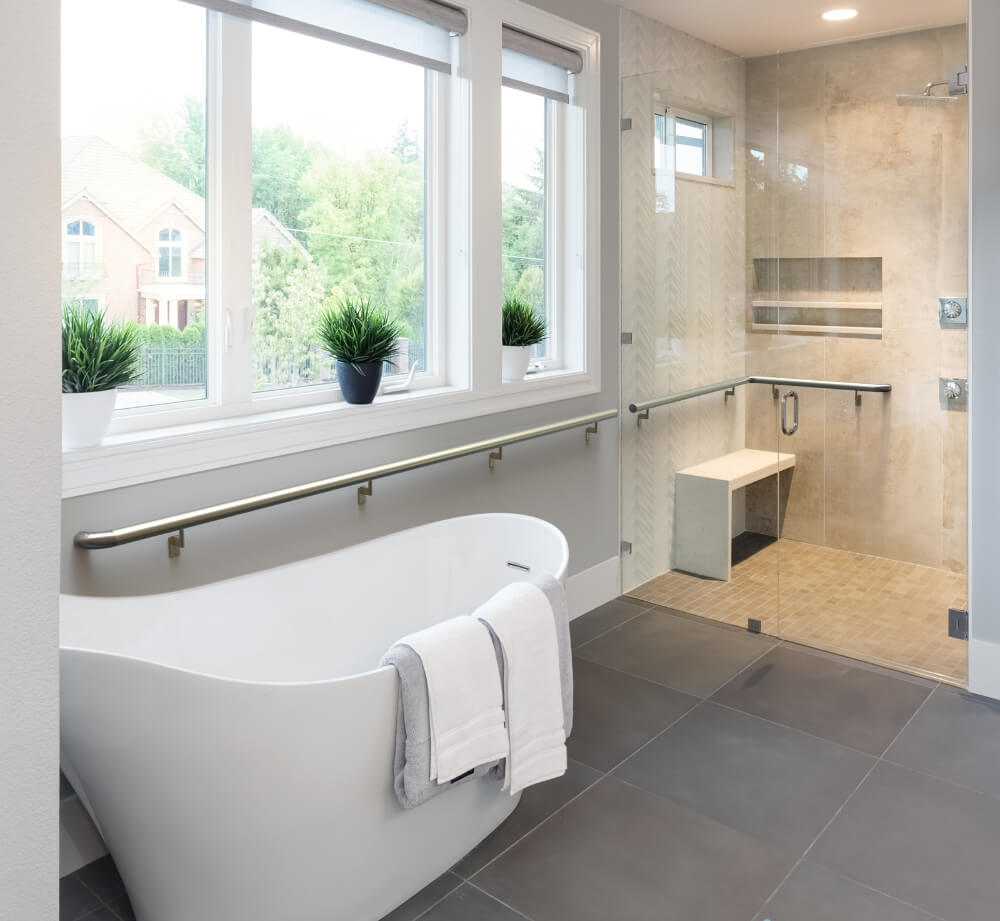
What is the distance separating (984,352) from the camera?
304cm

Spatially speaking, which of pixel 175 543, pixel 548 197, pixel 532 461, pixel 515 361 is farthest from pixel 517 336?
pixel 175 543

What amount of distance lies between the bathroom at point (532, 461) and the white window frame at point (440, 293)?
13 millimetres

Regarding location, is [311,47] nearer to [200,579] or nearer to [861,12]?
[200,579]

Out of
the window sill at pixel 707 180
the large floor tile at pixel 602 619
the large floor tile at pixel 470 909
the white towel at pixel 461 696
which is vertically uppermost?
the window sill at pixel 707 180

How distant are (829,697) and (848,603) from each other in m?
0.57

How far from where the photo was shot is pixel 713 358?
3.79 m

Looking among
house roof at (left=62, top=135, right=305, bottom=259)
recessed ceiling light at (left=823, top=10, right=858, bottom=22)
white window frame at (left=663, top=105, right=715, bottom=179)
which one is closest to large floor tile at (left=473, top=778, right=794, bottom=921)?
house roof at (left=62, top=135, right=305, bottom=259)

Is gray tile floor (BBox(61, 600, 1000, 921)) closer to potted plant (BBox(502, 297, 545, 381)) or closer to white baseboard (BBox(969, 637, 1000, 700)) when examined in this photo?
white baseboard (BBox(969, 637, 1000, 700))

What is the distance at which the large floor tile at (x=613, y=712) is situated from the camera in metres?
2.79

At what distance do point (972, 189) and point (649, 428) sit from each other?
1543 mm

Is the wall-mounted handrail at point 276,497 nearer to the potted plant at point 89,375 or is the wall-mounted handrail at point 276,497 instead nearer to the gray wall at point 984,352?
the potted plant at point 89,375

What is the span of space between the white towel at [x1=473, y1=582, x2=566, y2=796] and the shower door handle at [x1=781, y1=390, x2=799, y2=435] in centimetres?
184

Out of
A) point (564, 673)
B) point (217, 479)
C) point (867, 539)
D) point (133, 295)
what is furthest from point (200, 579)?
point (867, 539)

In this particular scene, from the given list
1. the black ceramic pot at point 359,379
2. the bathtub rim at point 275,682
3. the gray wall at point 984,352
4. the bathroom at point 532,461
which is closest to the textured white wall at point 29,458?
the bathroom at point 532,461
